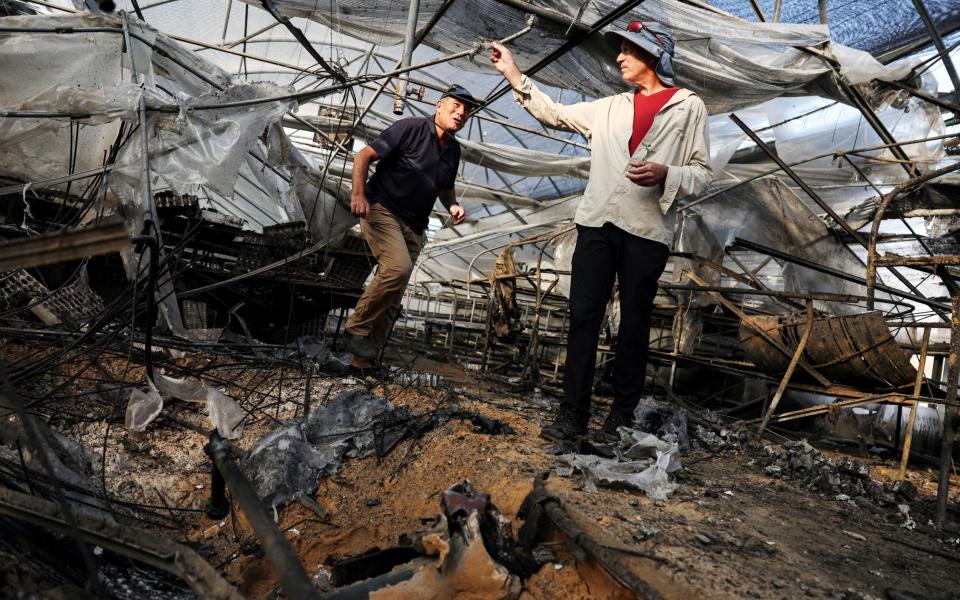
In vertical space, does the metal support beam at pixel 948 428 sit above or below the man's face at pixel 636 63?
below

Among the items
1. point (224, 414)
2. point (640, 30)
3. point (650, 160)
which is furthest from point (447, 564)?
point (640, 30)

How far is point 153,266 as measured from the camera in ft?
6.40

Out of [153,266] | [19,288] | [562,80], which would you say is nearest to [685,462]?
[153,266]

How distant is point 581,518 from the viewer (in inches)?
69.6

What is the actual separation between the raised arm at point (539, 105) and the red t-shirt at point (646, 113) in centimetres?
30

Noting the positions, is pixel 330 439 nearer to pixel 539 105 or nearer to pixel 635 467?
pixel 635 467

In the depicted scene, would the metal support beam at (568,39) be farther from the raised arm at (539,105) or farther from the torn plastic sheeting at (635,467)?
the torn plastic sheeting at (635,467)

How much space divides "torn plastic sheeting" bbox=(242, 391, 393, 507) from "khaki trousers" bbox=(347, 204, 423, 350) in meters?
0.91

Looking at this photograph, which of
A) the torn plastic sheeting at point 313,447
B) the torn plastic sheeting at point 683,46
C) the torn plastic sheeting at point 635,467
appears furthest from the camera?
the torn plastic sheeting at point 683,46

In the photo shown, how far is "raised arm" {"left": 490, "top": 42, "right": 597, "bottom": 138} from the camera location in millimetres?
2924

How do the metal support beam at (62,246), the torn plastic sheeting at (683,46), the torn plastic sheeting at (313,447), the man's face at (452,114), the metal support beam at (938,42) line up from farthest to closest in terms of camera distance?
the metal support beam at (938,42)
the torn plastic sheeting at (683,46)
the man's face at (452,114)
the torn plastic sheeting at (313,447)
the metal support beam at (62,246)

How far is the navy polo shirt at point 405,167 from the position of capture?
3943 mm

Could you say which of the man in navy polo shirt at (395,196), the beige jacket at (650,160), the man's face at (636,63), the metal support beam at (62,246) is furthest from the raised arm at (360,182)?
the metal support beam at (62,246)

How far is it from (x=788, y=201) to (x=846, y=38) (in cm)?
187
